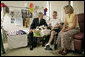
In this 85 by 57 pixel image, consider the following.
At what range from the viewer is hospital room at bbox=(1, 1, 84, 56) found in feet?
7.79

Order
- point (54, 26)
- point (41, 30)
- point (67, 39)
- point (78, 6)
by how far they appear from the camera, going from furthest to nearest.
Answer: point (78, 6) < point (54, 26) < point (41, 30) < point (67, 39)

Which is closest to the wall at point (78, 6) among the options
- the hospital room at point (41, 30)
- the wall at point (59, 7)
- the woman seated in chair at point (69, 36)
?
the hospital room at point (41, 30)

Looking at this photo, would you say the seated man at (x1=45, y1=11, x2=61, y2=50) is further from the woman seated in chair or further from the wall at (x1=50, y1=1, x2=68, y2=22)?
the wall at (x1=50, y1=1, x2=68, y2=22)

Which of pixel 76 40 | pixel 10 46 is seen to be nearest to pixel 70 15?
pixel 76 40

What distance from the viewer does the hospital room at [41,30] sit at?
7.79ft

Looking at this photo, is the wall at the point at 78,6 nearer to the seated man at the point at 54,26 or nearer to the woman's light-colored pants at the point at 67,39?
the seated man at the point at 54,26

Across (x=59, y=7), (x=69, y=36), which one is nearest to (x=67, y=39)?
(x=69, y=36)

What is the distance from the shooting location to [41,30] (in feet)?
9.57

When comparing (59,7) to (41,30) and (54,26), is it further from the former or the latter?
(41,30)

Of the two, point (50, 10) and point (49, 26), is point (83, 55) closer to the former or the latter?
point (49, 26)

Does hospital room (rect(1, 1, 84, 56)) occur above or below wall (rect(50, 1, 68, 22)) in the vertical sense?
below

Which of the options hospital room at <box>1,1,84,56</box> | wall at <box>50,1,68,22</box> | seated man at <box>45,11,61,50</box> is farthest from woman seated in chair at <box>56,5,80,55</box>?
wall at <box>50,1,68,22</box>


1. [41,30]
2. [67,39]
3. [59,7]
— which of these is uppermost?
[59,7]

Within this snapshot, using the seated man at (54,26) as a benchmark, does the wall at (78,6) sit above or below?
above
